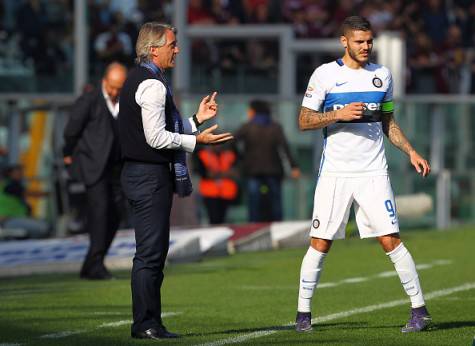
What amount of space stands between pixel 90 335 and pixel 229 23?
18.1 meters

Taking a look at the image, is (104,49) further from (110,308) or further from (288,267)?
(110,308)

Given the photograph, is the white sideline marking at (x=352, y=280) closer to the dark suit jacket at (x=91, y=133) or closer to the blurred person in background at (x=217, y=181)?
the dark suit jacket at (x=91, y=133)

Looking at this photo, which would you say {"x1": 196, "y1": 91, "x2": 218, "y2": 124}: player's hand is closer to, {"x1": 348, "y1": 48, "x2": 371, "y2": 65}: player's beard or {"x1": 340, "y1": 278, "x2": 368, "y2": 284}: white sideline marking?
{"x1": 348, "y1": 48, "x2": 371, "y2": 65}: player's beard

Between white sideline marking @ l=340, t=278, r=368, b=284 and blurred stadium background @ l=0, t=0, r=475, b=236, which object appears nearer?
white sideline marking @ l=340, t=278, r=368, b=284

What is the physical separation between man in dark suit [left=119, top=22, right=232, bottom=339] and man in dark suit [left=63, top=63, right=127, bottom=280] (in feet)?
15.5

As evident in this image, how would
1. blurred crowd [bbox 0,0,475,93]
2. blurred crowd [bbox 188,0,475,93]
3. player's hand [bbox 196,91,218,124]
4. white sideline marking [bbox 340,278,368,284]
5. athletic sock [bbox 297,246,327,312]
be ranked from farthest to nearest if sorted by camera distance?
1. blurred crowd [bbox 188,0,475,93]
2. blurred crowd [bbox 0,0,475,93]
3. white sideline marking [bbox 340,278,368,284]
4. athletic sock [bbox 297,246,327,312]
5. player's hand [bbox 196,91,218,124]

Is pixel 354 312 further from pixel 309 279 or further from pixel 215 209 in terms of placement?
pixel 215 209

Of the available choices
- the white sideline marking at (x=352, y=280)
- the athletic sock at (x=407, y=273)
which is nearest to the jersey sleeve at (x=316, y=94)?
the athletic sock at (x=407, y=273)

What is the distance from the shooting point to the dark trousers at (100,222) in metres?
13.7

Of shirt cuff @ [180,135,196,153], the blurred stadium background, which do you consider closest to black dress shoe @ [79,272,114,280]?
shirt cuff @ [180,135,196,153]

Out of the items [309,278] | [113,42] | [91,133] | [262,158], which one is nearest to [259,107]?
[262,158]

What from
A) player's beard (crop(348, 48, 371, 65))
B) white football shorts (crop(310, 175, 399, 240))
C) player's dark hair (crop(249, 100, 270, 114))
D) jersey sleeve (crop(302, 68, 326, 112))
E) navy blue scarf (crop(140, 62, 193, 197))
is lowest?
player's dark hair (crop(249, 100, 270, 114))

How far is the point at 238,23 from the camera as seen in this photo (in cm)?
2703

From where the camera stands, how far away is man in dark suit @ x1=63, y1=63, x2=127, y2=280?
13.7 metres
